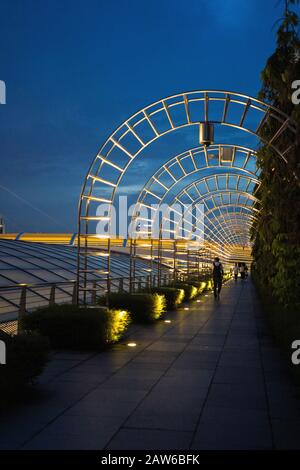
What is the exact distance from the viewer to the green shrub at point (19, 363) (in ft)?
19.7

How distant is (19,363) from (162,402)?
1750 millimetres

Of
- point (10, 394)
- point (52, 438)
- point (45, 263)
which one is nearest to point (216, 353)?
point (10, 394)

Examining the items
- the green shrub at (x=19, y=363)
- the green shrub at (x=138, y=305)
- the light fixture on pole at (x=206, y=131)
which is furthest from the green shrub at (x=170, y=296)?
the green shrub at (x=19, y=363)

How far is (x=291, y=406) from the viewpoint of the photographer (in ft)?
21.1

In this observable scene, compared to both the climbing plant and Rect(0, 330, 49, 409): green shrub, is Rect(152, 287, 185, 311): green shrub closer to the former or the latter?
the climbing plant

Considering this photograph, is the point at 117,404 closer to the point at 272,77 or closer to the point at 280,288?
the point at 280,288

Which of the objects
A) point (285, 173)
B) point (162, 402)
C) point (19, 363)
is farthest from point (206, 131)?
point (19, 363)

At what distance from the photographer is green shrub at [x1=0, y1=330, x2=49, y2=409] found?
6016 mm

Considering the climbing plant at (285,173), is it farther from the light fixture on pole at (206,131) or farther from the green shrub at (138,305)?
the green shrub at (138,305)

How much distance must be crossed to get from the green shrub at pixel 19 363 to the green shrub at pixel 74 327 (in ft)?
10.9

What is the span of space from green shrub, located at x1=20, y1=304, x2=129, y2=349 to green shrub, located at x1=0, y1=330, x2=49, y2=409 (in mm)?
3329

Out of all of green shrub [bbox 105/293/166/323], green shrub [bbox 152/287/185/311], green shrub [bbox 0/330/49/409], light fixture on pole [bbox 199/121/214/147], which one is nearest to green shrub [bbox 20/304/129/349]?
green shrub [bbox 0/330/49/409]
